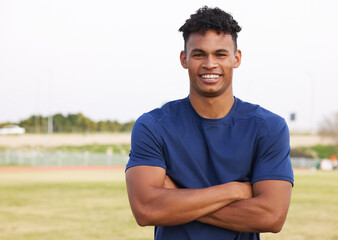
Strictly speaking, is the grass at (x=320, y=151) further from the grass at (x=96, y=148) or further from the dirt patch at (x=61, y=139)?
the dirt patch at (x=61, y=139)

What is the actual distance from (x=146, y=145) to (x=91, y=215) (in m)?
10.4

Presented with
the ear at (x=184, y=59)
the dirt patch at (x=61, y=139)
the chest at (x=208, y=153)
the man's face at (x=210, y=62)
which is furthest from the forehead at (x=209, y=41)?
the dirt patch at (x=61, y=139)

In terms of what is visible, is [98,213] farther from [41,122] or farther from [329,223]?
[41,122]

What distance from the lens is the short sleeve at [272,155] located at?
290 cm

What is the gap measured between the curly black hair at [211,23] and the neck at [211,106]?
1.31ft

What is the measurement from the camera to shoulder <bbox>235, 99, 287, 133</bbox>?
292 cm

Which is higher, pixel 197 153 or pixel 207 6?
pixel 207 6

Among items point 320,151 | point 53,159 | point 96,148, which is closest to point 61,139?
point 96,148

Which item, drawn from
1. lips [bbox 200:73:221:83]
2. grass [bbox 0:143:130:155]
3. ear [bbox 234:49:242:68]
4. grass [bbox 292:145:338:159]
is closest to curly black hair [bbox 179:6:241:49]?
ear [bbox 234:49:242:68]

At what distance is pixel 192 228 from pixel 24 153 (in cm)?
4172

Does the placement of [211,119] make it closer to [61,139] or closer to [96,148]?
[96,148]

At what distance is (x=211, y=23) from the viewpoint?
291 centimetres

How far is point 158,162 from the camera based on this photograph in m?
2.87

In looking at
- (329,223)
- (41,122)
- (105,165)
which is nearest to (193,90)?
(329,223)
